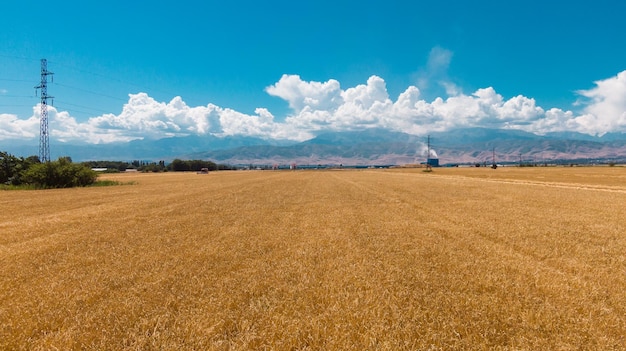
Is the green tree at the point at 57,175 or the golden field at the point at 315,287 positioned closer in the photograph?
the golden field at the point at 315,287

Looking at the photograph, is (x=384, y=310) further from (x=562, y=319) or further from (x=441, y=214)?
(x=441, y=214)

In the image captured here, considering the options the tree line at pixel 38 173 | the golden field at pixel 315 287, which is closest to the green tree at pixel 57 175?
the tree line at pixel 38 173

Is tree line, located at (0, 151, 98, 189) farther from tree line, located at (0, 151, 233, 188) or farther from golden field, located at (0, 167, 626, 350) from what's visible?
golden field, located at (0, 167, 626, 350)

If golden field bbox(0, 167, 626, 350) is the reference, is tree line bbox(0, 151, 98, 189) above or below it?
above

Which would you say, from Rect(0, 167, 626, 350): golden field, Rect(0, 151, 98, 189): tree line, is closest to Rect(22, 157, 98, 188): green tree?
Rect(0, 151, 98, 189): tree line

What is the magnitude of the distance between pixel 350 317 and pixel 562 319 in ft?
12.9

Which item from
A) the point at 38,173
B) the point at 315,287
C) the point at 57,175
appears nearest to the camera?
the point at 315,287

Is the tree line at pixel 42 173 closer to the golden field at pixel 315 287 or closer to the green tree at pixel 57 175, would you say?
the green tree at pixel 57 175

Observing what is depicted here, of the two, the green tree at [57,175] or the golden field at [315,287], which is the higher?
the green tree at [57,175]

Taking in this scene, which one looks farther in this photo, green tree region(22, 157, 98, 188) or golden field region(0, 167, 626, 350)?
green tree region(22, 157, 98, 188)

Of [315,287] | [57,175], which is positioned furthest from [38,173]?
[315,287]

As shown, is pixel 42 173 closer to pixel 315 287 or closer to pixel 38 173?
pixel 38 173

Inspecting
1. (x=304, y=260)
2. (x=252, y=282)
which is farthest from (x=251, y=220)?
(x=252, y=282)

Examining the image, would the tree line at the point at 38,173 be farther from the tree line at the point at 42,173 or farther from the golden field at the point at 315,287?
the golden field at the point at 315,287
